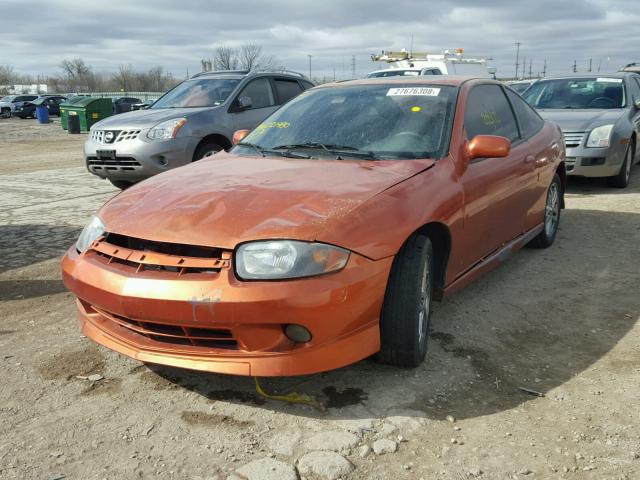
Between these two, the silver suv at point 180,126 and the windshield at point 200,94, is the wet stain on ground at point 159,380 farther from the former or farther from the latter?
the windshield at point 200,94

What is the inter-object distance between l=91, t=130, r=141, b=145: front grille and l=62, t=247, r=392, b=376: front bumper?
534 cm

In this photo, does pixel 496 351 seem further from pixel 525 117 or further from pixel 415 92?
pixel 525 117

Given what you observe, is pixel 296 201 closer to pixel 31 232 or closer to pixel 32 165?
pixel 31 232

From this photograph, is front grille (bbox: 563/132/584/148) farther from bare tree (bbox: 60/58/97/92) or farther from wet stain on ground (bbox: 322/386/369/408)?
bare tree (bbox: 60/58/97/92)

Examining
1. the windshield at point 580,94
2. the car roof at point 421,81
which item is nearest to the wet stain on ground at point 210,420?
the car roof at point 421,81

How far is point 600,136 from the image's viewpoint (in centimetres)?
774

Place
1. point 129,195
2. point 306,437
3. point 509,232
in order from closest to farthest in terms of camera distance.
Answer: point 306,437 < point 129,195 < point 509,232

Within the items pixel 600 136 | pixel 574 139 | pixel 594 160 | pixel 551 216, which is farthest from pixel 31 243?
pixel 600 136

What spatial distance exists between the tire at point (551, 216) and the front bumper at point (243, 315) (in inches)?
117

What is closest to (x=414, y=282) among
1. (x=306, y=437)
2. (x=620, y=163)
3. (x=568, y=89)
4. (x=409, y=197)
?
(x=409, y=197)

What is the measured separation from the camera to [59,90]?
9231 centimetres

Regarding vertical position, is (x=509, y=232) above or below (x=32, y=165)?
above

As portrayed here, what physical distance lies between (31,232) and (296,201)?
429 centimetres

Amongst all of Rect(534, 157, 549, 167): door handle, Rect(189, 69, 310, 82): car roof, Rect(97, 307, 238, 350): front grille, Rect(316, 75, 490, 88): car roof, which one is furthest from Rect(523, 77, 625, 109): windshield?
Rect(97, 307, 238, 350): front grille
